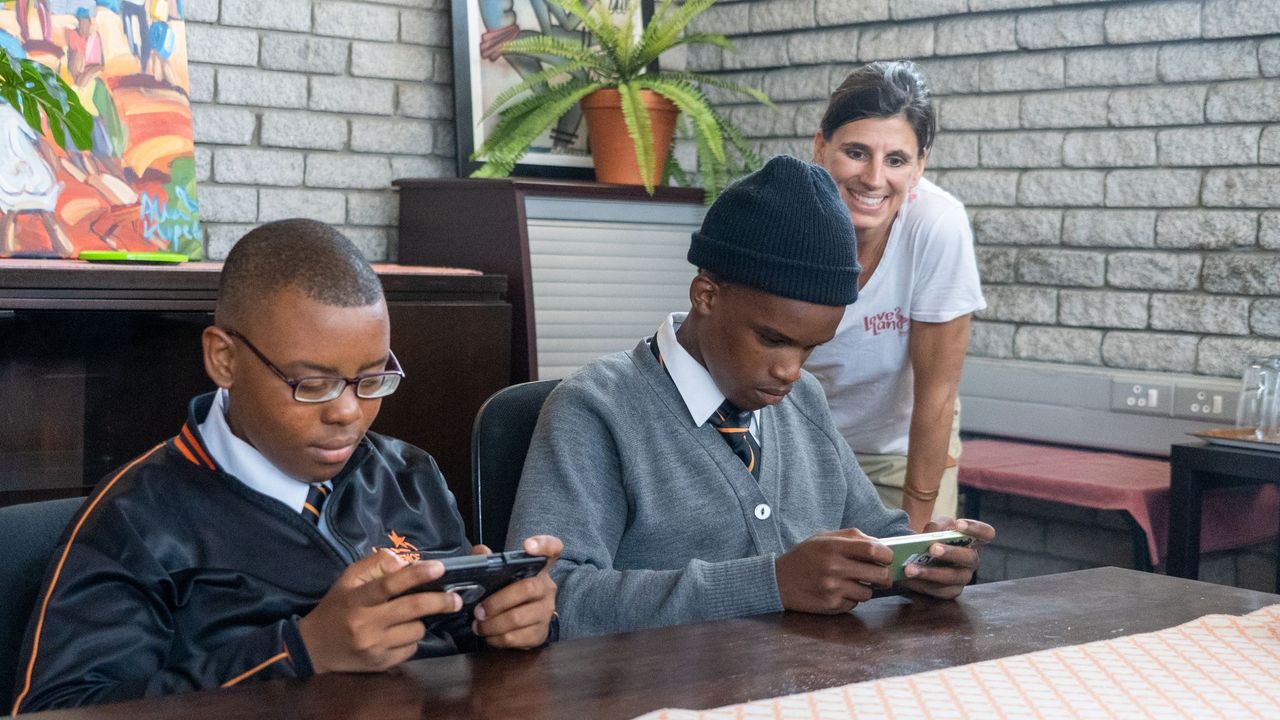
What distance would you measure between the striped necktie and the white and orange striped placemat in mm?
546

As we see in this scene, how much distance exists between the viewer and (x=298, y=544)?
157 cm

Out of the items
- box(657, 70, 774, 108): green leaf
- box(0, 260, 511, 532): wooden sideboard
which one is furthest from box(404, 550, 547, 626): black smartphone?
box(657, 70, 774, 108): green leaf

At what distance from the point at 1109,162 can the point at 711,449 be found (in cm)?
243

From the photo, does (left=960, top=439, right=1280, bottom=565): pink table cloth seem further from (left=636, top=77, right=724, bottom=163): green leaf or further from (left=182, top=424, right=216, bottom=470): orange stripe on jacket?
(left=182, top=424, right=216, bottom=470): orange stripe on jacket

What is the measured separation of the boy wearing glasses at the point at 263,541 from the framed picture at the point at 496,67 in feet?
8.44

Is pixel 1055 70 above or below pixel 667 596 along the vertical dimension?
above

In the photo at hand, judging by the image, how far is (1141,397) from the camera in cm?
382

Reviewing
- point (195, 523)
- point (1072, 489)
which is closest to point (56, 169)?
point (195, 523)

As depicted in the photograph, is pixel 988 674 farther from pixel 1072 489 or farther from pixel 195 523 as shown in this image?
pixel 1072 489

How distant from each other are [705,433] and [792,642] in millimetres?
438

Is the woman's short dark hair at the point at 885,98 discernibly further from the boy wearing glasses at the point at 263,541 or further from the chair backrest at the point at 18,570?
the chair backrest at the point at 18,570

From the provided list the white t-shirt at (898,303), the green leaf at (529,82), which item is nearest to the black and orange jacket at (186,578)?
the white t-shirt at (898,303)

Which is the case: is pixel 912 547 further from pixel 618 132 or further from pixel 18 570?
pixel 618 132

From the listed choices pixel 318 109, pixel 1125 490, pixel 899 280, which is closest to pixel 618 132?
pixel 318 109
